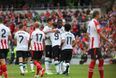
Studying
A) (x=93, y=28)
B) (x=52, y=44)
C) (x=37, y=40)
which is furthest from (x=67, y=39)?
(x=93, y=28)

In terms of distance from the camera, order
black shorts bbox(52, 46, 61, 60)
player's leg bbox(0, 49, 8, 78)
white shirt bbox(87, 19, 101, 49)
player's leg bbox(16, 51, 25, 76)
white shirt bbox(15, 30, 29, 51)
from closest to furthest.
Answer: white shirt bbox(87, 19, 101, 49) → player's leg bbox(0, 49, 8, 78) → player's leg bbox(16, 51, 25, 76) → white shirt bbox(15, 30, 29, 51) → black shorts bbox(52, 46, 61, 60)

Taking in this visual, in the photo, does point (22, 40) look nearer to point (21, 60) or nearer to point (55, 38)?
point (21, 60)

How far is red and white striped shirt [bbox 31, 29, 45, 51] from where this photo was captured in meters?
18.2

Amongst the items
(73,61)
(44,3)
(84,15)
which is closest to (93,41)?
(73,61)

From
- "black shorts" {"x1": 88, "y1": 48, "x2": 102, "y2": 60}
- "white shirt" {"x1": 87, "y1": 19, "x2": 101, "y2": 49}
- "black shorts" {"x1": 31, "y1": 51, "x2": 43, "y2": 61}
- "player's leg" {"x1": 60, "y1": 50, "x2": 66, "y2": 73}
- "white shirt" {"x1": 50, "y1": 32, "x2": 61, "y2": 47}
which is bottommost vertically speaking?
"player's leg" {"x1": 60, "y1": 50, "x2": 66, "y2": 73}

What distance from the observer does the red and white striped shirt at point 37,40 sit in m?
18.2

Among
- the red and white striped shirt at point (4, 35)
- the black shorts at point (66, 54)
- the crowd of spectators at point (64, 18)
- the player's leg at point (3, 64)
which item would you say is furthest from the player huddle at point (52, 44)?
the crowd of spectators at point (64, 18)

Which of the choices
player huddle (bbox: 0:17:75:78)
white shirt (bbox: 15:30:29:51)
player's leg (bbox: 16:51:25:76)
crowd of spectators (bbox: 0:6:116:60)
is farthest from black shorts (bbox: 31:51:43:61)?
crowd of spectators (bbox: 0:6:116:60)

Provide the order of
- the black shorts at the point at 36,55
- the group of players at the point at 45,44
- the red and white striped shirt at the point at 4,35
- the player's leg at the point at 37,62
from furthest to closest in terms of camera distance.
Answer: the black shorts at the point at 36,55 < the group of players at the point at 45,44 < the player's leg at the point at 37,62 < the red and white striped shirt at the point at 4,35

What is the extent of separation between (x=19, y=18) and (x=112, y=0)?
28.8 meters

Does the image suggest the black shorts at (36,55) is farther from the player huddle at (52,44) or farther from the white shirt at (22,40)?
the white shirt at (22,40)

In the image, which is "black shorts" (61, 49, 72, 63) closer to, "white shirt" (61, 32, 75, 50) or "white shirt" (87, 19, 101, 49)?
"white shirt" (61, 32, 75, 50)

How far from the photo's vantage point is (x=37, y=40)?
60.6 ft

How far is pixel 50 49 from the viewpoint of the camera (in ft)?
67.6
